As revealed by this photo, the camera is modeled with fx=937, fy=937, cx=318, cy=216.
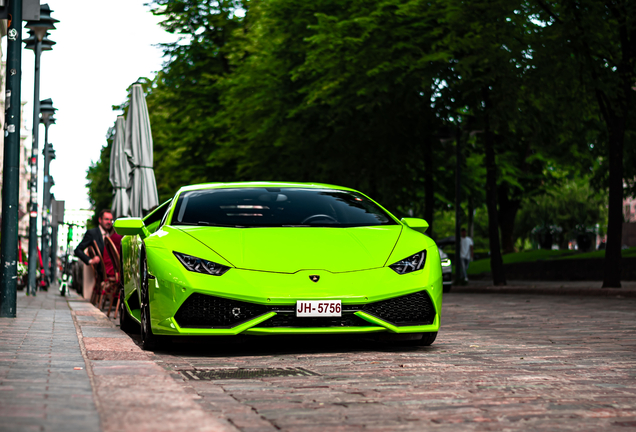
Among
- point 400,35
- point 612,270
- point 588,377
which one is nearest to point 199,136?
point 400,35

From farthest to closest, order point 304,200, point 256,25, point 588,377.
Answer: point 256,25, point 304,200, point 588,377

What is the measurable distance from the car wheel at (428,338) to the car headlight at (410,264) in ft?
2.00

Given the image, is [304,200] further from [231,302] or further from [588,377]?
[588,377]

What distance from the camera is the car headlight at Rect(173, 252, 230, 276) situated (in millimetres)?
6867

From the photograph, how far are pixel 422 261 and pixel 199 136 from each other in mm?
26270

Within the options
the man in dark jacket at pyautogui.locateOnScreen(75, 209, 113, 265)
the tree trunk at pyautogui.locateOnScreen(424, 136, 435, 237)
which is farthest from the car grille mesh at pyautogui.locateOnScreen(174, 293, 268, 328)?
the tree trunk at pyautogui.locateOnScreen(424, 136, 435, 237)

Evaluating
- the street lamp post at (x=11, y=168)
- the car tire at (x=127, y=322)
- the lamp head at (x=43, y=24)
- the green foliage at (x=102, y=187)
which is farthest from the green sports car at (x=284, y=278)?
the green foliage at (x=102, y=187)

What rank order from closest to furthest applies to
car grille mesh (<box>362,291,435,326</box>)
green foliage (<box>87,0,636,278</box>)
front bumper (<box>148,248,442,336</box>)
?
front bumper (<box>148,248,442,336</box>)
car grille mesh (<box>362,291,435,326</box>)
green foliage (<box>87,0,636,278</box>)

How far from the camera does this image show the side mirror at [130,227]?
8.23m

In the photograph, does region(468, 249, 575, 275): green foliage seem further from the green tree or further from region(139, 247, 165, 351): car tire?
region(139, 247, 165, 351): car tire

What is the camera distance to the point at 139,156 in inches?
652

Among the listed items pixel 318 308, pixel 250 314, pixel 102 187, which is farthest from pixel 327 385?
pixel 102 187

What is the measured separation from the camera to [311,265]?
6.95m

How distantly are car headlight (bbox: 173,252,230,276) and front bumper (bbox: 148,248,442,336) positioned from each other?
0.05m
